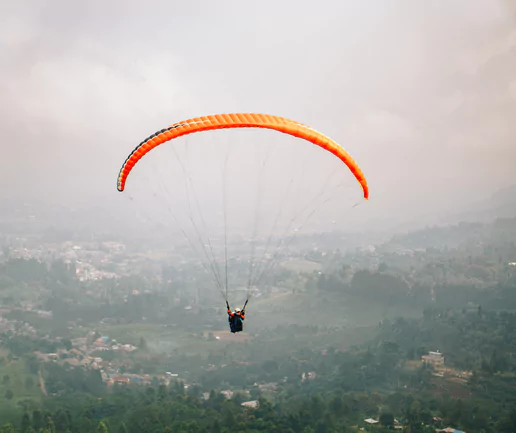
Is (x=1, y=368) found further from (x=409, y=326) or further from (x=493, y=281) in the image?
(x=493, y=281)

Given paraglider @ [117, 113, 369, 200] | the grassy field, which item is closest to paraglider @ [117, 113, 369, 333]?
paraglider @ [117, 113, 369, 200]

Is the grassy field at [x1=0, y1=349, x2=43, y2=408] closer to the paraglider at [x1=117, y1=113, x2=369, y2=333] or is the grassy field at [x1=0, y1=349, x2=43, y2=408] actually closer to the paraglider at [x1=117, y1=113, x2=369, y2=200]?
the paraglider at [x1=117, y1=113, x2=369, y2=333]

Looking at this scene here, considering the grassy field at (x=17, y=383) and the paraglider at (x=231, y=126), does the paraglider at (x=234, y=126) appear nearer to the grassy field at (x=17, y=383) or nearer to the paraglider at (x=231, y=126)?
the paraglider at (x=231, y=126)

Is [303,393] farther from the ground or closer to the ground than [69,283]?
closer to the ground

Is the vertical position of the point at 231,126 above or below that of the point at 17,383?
above

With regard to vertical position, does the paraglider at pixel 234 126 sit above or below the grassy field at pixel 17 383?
above

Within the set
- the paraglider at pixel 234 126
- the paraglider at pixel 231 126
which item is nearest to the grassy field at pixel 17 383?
the paraglider at pixel 234 126

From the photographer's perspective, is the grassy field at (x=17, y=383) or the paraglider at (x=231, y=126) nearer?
the paraglider at (x=231, y=126)

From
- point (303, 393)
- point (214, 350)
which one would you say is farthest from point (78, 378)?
point (303, 393)

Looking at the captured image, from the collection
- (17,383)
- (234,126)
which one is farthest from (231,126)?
(17,383)

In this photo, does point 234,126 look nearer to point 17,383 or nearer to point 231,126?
point 231,126

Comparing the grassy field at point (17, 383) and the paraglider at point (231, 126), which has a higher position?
the paraglider at point (231, 126)
